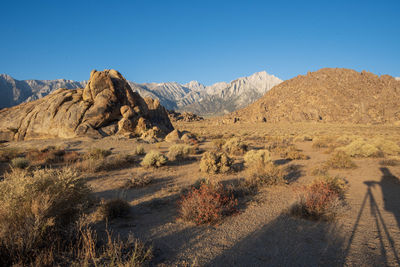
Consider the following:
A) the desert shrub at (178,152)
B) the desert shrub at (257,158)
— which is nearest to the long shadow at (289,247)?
the desert shrub at (257,158)

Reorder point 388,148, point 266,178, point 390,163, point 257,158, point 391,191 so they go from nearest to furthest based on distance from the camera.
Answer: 1. point 391,191
2. point 266,178
3. point 390,163
4. point 257,158
5. point 388,148

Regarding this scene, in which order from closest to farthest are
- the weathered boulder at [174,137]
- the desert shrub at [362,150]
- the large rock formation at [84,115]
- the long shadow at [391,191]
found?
the long shadow at [391,191] < the desert shrub at [362,150] < the large rock formation at [84,115] < the weathered boulder at [174,137]

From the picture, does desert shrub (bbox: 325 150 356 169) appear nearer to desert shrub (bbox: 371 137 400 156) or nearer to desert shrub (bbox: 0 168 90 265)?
desert shrub (bbox: 371 137 400 156)

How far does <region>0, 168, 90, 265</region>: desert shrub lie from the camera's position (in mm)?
2896

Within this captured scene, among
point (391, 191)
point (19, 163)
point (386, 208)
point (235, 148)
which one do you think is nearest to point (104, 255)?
point (386, 208)

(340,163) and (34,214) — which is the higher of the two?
(34,214)

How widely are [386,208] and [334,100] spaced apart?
2437 inches

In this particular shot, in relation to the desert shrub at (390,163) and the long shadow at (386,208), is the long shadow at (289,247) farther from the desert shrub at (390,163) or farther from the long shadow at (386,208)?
the desert shrub at (390,163)

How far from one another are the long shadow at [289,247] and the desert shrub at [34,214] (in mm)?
2690

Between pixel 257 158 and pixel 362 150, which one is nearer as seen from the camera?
pixel 257 158

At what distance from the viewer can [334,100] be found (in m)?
56.9

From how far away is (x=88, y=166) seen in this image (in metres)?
9.92

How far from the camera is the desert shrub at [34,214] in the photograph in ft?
9.50

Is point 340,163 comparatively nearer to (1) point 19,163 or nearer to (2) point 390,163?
(2) point 390,163
